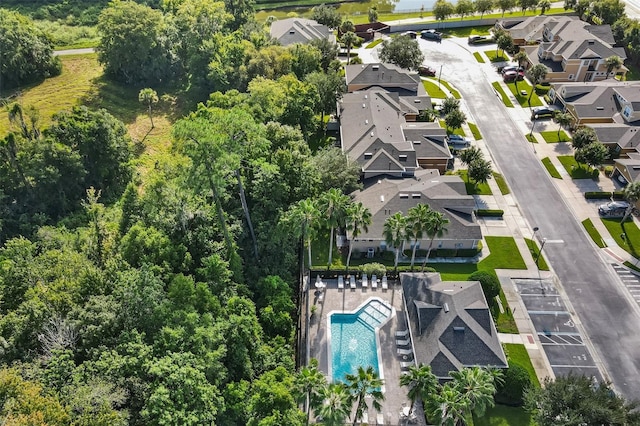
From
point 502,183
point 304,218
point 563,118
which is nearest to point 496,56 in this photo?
point 563,118

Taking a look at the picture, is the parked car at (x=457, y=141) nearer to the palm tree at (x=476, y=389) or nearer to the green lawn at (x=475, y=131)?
the green lawn at (x=475, y=131)

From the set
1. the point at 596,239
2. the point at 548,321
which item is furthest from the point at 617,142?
the point at 548,321

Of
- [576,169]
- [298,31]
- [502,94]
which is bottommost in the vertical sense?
[576,169]

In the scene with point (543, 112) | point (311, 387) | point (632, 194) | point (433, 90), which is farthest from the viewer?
point (433, 90)

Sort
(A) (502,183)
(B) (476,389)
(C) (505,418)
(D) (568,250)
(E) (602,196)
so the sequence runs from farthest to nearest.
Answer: (A) (502,183), (E) (602,196), (D) (568,250), (C) (505,418), (B) (476,389)

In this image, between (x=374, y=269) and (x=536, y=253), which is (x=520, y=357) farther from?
(x=374, y=269)

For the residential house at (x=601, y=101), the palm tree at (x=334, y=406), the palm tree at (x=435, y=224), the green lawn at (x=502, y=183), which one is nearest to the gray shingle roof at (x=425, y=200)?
the palm tree at (x=435, y=224)
